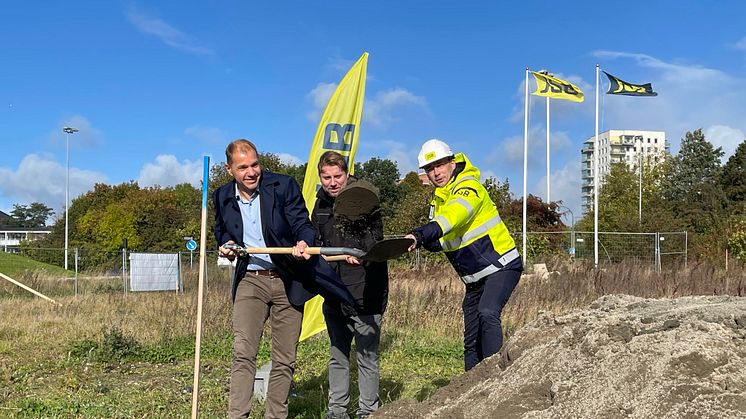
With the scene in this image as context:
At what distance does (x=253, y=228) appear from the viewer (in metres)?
4.40

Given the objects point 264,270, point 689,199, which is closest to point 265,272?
point 264,270

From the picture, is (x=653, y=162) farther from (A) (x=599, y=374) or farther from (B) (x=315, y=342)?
(A) (x=599, y=374)

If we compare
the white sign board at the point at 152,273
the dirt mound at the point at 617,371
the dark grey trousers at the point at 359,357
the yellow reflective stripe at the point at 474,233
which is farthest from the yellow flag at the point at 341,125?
the white sign board at the point at 152,273

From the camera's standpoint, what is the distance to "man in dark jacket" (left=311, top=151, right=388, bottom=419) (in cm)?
473

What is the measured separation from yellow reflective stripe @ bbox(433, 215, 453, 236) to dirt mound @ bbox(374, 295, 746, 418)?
33.2 inches

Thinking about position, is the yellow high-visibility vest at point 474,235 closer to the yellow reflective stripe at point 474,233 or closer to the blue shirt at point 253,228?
the yellow reflective stripe at point 474,233

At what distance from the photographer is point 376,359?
4828mm

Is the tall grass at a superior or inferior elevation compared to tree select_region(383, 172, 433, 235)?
inferior

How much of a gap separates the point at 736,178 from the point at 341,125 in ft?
154

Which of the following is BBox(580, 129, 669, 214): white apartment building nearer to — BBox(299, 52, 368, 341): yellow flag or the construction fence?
the construction fence

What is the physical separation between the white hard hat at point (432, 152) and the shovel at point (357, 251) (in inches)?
34.7

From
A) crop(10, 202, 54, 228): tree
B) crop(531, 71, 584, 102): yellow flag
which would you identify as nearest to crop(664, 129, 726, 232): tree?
crop(531, 71, 584, 102): yellow flag

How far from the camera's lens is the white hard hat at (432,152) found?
15.7 feet

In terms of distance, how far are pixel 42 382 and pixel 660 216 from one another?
2933cm
